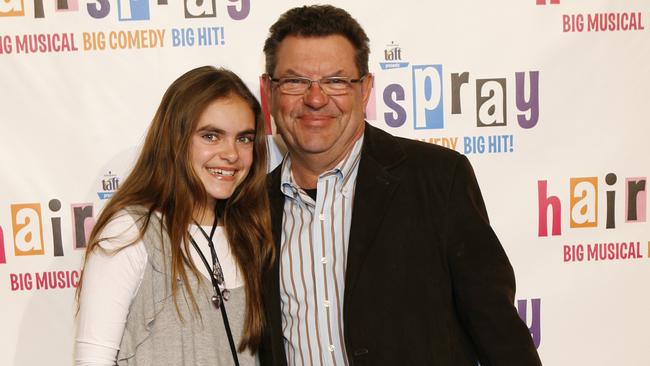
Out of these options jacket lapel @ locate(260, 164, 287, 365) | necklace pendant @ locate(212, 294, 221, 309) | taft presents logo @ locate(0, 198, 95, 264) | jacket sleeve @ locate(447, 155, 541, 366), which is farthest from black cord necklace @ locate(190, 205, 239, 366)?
taft presents logo @ locate(0, 198, 95, 264)

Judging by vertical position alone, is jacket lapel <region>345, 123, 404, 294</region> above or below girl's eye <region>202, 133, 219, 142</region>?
below

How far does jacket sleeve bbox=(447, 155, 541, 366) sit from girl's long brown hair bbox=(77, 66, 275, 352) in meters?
0.49

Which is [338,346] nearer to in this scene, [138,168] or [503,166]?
[138,168]

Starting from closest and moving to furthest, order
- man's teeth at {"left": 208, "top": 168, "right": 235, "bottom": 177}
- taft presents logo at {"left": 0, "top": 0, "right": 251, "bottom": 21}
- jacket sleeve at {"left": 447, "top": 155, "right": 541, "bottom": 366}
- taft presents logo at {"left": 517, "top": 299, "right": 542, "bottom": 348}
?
jacket sleeve at {"left": 447, "top": 155, "right": 541, "bottom": 366} → man's teeth at {"left": 208, "top": 168, "right": 235, "bottom": 177} → taft presents logo at {"left": 0, "top": 0, "right": 251, "bottom": 21} → taft presents logo at {"left": 517, "top": 299, "right": 542, "bottom": 348}

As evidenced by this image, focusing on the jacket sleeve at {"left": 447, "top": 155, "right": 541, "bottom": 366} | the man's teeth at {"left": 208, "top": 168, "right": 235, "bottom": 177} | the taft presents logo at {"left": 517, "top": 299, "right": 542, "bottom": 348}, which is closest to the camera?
the jacket sleeve at {"left": 447, "top": 155, "right": 541, "bottom": 366}

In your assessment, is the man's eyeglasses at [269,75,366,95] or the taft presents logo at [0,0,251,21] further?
the taft presents logo at [0,0,251,21]

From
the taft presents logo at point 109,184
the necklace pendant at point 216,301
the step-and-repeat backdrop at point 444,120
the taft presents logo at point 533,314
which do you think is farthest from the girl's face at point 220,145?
the taft presents logo at point 533,314

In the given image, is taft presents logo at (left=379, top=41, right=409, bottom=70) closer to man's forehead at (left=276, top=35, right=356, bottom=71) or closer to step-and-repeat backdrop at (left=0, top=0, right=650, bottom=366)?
step-and-repeat backdrop at (left=0, top=0, right=650, bottom=366)

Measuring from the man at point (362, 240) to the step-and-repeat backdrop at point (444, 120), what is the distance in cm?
47

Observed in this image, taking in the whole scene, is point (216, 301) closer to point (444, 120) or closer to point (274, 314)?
point (274, 314)

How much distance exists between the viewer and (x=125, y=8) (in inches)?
78.1

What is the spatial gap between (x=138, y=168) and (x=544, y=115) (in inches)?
54.0

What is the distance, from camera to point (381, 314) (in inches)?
57.4

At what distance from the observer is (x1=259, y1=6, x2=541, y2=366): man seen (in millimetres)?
1446
